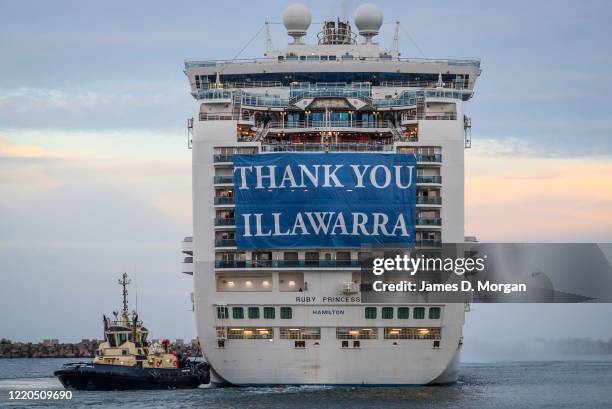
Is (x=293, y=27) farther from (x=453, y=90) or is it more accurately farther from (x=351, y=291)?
(x=351, y=291)

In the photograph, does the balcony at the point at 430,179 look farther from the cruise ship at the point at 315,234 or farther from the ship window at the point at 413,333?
the ship window at the point at 413,333

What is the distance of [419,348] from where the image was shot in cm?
8538

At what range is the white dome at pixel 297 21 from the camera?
329 ft

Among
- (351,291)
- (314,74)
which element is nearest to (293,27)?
(314,74)

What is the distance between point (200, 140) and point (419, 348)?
17.6 m

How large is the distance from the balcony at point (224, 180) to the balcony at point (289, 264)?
184 inches

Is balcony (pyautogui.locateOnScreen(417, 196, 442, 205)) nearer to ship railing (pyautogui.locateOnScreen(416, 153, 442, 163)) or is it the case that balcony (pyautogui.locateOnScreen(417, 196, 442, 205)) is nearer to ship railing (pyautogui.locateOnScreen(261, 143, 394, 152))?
ship railing (pyautogui.locateOnScreen(416, 153, 442, 163))

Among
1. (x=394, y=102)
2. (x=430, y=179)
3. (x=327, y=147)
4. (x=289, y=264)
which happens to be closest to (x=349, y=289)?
(x=289, y=264)

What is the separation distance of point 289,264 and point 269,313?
3.08 meters

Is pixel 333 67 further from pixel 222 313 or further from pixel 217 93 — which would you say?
pixel 222 313

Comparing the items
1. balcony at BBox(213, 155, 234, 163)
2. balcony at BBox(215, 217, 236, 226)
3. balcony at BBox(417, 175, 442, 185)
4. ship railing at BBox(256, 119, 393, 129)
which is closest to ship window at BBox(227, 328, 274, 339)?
balcony at BBox(215, 217, 236, 226)

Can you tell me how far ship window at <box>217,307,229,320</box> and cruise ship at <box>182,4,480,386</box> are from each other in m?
0.06

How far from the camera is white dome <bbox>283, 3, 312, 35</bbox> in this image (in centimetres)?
10025

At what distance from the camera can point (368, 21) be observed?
100750mm
